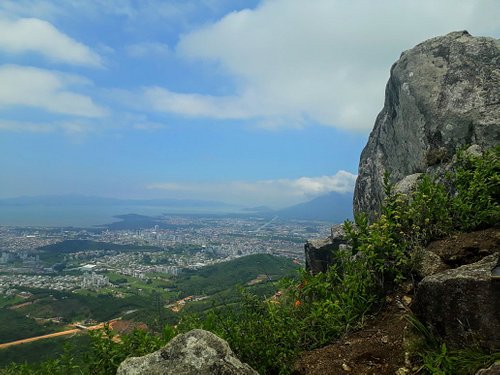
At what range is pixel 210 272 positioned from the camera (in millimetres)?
109750

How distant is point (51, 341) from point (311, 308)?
61.8 m

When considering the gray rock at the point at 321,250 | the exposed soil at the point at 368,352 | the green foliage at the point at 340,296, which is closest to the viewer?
the exposed soil at the point at 368,352

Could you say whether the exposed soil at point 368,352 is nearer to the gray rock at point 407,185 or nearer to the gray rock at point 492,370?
the gray rock at point 492,370

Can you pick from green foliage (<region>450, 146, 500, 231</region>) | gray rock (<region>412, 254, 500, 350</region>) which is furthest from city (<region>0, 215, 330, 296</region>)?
gray rock (<region>412, 254, 500, 350</region>)

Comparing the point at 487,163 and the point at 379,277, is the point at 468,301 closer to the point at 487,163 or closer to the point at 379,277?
the point at 379,277

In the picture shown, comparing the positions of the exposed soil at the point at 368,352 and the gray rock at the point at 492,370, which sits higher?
the gray rock at the point at 492,370

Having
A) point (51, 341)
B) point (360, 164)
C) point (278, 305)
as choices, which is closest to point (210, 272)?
point (51, 341)

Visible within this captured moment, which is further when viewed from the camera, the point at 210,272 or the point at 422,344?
the point at 210,272

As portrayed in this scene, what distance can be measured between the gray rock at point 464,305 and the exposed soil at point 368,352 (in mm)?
701

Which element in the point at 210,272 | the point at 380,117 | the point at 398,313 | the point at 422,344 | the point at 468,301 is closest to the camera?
the point at 468,301

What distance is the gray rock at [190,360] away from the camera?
15.5ft

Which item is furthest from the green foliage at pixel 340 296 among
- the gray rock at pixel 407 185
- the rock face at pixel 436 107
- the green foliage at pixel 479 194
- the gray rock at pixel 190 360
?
the rock face at pixel 436 107

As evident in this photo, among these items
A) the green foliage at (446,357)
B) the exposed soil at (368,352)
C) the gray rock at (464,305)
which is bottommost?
the exposed soil at (368,352)

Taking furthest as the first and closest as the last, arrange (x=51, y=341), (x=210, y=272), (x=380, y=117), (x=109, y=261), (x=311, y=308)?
(x=109, y=261) → (x=210, y=272) → (x=51, y=341) → (x=380, y=117) → (x=311, y=308)
